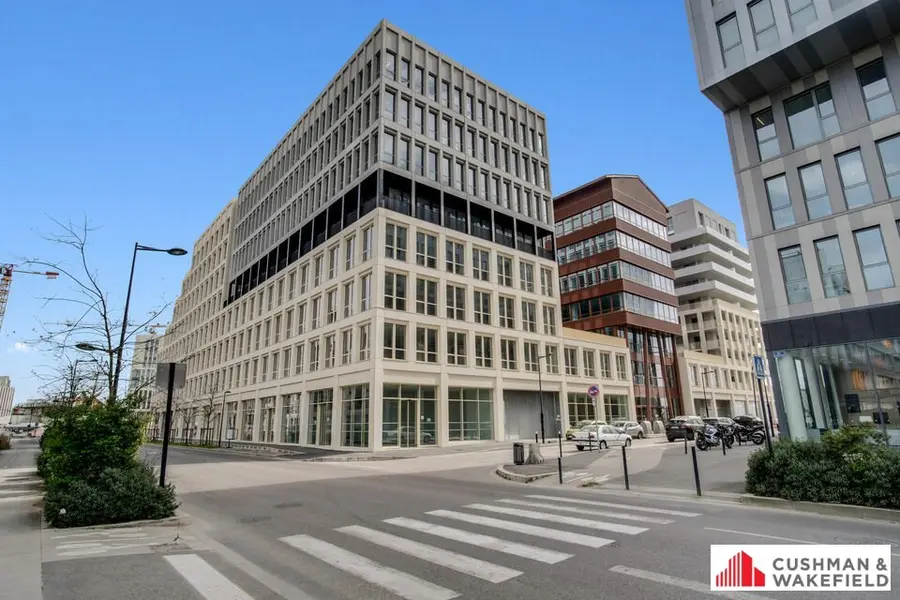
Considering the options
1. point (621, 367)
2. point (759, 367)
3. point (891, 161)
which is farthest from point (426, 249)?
point (621, 367)

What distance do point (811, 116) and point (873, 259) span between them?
644 cm

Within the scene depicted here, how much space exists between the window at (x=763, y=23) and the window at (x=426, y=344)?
976 inches

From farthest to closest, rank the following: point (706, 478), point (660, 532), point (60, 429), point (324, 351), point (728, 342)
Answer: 1. point (728, 342)
2. point (324, 351)
3. point (706, 478)
4. point (60, 429)
5. point (660, 532)

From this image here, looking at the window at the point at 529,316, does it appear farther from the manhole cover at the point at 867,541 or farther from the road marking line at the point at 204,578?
the road marking line at the point at 204,578

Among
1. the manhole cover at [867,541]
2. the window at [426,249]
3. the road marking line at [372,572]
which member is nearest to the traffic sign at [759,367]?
the manhole cover at [867,541]

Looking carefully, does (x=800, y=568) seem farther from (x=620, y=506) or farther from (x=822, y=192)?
(x=822, y=192)

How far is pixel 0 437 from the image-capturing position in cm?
3991

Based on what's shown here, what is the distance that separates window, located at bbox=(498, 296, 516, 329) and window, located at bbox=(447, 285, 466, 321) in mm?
4066

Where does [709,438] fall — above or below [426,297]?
below

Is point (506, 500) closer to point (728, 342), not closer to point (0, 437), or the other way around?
point (0, 437)

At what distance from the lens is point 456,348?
121 feet

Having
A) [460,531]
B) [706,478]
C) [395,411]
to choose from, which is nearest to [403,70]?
[395,411]

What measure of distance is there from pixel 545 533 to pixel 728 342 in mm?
77301

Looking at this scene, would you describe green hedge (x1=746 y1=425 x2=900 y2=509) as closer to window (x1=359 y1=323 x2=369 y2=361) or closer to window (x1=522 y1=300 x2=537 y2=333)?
window (x1=359 y1=323 x2=369 y2=361)
